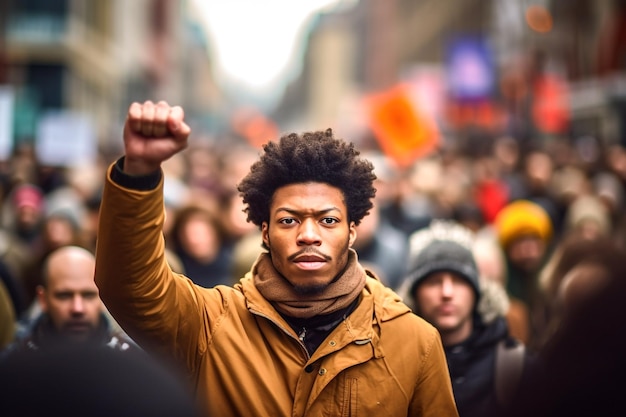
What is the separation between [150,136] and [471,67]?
75.5ft

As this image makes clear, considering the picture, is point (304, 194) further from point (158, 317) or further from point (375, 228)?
point (375, 228)

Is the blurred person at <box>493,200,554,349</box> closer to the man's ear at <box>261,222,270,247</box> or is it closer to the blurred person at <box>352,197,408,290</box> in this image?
the blurred person at <box>352,197,408,290</box>

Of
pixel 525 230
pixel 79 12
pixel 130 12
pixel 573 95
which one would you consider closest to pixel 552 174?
pixel 525 230

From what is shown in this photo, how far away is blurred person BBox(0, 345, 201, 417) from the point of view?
165 cm

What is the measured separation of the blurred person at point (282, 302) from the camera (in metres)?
2.90

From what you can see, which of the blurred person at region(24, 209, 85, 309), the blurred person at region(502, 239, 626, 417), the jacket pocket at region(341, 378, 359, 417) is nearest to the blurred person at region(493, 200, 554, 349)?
the blurred person at region(24, 209, 85, 309)

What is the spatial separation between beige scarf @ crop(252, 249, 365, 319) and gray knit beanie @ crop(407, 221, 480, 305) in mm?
1498

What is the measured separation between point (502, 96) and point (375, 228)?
27269 mm

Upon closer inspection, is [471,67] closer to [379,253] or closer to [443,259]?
[379,253]

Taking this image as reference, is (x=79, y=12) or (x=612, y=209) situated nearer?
(x=612, y=209)

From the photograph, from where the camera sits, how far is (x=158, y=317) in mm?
3027

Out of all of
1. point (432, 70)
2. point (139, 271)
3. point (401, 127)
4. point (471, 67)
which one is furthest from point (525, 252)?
point (432, 70)

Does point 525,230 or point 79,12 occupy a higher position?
point 79,12

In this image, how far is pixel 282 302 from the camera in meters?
3.27
